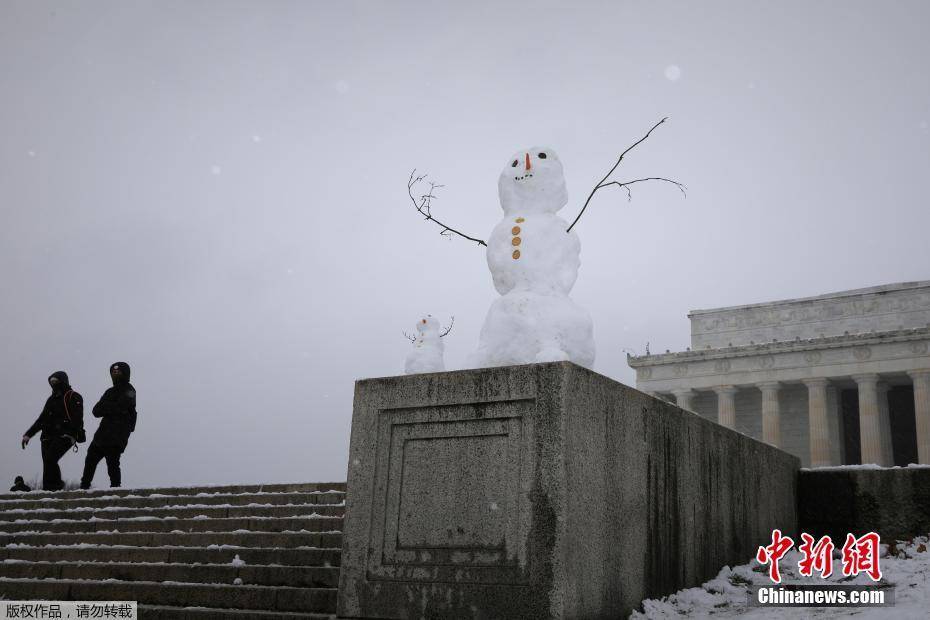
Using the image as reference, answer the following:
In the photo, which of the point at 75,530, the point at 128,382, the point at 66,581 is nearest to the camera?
the point at 66,581

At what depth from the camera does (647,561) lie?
6062mm

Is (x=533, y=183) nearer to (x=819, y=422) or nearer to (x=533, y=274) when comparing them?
(x=533, y=274)

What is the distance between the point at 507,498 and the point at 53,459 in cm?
1103

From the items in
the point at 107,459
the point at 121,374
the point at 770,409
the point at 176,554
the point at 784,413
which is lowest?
the point at 176,554

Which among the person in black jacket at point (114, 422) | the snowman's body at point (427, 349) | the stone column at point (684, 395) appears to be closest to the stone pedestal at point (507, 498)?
the person in black jacket at point (114, 422)

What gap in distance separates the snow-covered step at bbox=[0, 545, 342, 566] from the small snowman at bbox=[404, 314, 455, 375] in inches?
325

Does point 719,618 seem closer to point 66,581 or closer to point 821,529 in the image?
point 821,529

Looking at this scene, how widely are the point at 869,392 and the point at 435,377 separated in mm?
35147

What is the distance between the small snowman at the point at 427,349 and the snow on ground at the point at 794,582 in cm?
989

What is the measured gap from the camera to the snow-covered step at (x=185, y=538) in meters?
8.26

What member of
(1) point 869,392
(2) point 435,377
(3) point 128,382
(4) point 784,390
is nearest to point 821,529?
(2) point 435,377

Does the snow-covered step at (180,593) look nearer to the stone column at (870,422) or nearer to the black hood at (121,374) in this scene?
the black hood at (121,374)

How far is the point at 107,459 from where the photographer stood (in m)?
12.9

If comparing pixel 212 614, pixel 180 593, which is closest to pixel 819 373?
pixel 180 593
